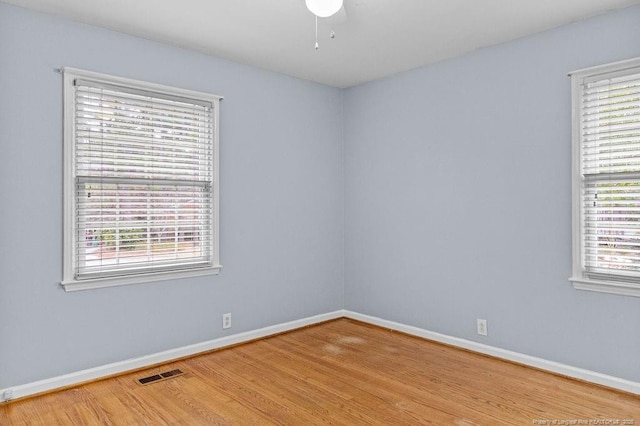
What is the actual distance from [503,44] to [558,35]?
0.42m

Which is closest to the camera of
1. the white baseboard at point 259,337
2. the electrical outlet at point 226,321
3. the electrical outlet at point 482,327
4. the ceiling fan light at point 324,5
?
the ceiling fan light at point 324,5

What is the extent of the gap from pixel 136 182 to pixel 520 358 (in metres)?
3.28

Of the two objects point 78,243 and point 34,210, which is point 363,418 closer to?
point 78,243

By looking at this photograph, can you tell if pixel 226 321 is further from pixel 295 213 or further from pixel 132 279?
pixel 295 213

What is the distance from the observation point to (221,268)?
12.9ft

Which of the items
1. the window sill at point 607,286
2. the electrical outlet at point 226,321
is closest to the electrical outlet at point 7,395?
the electrical outlet at point 226,321

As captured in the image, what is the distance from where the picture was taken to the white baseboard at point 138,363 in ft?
9.53

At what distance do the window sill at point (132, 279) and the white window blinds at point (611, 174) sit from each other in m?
2.94

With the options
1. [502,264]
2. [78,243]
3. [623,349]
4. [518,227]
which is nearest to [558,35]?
[518,227]

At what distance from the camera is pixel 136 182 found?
11.1 ft

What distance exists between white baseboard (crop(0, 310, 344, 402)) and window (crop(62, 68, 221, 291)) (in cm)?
61

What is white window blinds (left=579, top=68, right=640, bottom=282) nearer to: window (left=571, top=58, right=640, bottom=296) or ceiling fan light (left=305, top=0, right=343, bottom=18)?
window (left=571, top=58, right=640, bottom=296)

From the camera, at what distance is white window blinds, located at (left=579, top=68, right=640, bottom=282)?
115 inches

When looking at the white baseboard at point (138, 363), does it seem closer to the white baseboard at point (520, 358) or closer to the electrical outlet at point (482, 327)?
the white baseboard at point (520, 358)
